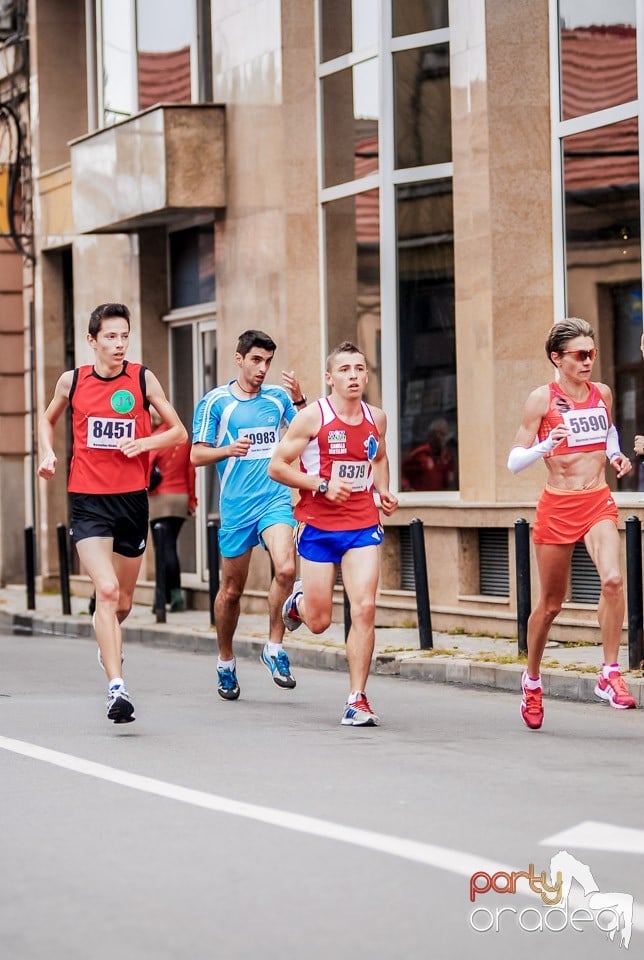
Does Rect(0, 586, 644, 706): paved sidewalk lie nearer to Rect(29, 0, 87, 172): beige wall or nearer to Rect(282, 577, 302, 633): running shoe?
Rect(282, 577, 302, 633): running shoe

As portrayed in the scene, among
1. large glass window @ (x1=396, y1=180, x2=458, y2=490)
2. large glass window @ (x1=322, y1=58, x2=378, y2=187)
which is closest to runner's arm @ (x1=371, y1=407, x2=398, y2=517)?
large glass window @ (x1=396, y1=180, x2=458, y2=490)

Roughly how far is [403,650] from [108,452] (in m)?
4.55

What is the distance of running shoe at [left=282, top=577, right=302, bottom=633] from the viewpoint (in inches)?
414

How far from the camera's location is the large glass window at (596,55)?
1422 cm

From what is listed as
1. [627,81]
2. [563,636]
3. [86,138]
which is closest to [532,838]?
[563,636]

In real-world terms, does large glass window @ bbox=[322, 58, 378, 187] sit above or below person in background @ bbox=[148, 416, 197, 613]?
above

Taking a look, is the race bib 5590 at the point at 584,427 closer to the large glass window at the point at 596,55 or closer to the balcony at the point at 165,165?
the large glass window at the point at 596,55

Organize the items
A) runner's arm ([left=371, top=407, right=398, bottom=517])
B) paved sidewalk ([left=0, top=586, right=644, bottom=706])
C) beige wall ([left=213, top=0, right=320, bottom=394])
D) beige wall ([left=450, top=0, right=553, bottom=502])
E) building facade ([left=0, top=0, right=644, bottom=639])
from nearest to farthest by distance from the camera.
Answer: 1. runner's arm ([left=371, top=407, right=398, bottom=517])
2. paved sidewalk ([left=0, top=586, right=644, bottom=706])
3. building facade ([left=0, top=0, right=644, bottom=639])
4. beige wall ([left=450, top=0, right=553, bottom=502])
5. beige wall ([left=213, top=0, right=320, bottom=394])

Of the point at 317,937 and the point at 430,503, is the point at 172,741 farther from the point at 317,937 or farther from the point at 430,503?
the point at 430,503

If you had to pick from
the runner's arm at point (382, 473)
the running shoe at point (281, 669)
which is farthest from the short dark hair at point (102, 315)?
the running shoe at point (281, 669)

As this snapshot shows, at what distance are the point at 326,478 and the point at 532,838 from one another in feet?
12.0

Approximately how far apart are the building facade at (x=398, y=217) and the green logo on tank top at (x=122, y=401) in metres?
5.04

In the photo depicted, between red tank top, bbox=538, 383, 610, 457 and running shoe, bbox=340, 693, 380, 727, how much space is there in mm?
1561

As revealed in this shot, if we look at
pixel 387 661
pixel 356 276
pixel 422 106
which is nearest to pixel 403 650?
pixel 387 661
